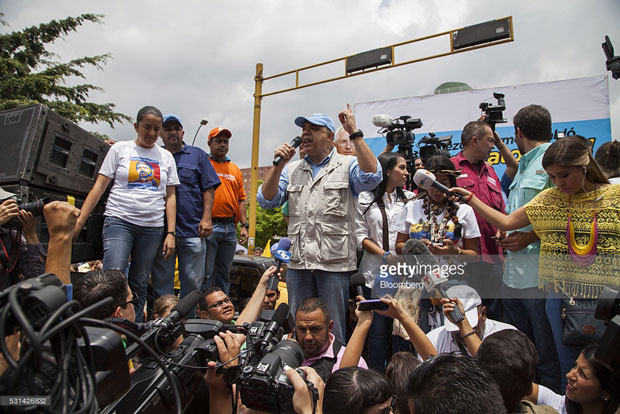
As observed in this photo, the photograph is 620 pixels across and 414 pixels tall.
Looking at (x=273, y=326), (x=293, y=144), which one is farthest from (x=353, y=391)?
(x=293, y=144)

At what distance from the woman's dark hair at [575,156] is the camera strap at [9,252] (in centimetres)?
340

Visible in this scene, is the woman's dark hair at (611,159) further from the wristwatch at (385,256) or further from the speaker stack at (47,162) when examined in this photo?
the speaker stack at (47,162)

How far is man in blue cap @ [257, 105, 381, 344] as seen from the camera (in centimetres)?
332

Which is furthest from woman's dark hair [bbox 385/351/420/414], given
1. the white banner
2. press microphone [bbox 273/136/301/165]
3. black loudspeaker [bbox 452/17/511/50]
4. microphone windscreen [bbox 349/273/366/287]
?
black loudspeaker [bbox 452/17/511/50]

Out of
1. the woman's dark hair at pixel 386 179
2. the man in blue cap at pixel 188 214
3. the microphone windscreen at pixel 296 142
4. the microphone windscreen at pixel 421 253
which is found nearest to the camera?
the microphone windscreen at pixel 421 253

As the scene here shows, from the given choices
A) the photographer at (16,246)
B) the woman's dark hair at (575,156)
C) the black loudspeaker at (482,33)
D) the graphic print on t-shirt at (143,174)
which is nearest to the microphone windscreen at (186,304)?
the photographer at (16,246)

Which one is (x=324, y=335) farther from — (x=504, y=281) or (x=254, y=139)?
(x=254, y=139)

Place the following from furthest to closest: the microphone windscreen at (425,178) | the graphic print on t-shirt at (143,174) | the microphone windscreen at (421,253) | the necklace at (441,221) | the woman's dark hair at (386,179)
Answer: the woman's dark hair at (386,179) → the graphic print on t-shirt at (143,174) → the necklace at (441,221) → the microphone windscreen at (421,253) → the microphone windscreen at (425,178)

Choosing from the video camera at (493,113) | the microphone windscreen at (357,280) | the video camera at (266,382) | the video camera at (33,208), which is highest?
the video camera at (493,113)

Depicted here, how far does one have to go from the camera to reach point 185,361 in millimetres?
1896

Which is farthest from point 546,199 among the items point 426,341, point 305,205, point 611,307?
point 305,205

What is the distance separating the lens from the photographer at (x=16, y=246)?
2648 millimetres

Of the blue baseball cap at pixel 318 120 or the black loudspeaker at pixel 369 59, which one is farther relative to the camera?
the black loudspeaker at pixel 369 59

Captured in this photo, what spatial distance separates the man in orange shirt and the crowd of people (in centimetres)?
6
